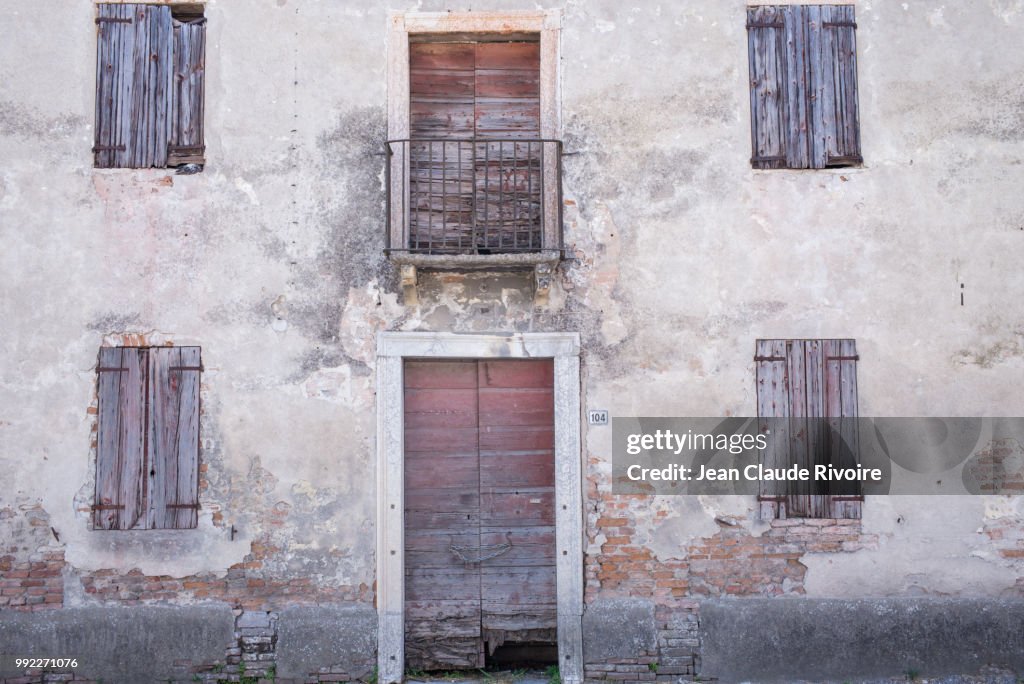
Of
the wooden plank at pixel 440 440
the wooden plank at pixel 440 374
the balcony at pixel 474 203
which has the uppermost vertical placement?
the balcony at pixel 474 203

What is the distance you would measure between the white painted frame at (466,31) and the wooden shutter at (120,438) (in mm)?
2457

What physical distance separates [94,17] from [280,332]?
116 inches

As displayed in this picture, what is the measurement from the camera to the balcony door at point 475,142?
7.55 meters

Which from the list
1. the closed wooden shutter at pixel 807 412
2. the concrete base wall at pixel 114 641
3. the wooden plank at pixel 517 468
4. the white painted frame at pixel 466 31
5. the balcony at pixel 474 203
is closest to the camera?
the concrete base wall at pixel 114 641

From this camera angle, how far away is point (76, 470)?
7.19m

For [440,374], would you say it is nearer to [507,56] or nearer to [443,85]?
[443,85]

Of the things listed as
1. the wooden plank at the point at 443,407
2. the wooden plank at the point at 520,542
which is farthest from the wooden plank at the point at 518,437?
the wooden plank at the point at 520,542

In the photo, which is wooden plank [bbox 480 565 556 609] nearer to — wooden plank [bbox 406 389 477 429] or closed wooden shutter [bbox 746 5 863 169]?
wooden plank [bbox 406 389 477 429]

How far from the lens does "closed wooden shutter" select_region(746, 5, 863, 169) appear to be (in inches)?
296

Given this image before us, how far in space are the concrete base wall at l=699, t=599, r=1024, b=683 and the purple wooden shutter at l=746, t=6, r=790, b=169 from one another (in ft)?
11.5

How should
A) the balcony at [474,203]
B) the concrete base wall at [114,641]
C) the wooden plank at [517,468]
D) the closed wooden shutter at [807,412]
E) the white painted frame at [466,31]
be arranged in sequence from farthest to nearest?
the wooden plank at [517,468], the white painted frame at [466,31], the closed wooden shutter at [807,412], the balcony at [474,203], the concrete base wall at [114,641]

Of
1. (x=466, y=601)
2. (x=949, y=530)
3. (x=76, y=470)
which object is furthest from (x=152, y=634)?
(x=949, y=530)

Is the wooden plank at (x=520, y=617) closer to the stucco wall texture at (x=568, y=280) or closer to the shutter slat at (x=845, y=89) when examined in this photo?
the stucco wall texture at (x=568, y=280)

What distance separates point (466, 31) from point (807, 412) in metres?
4.07
